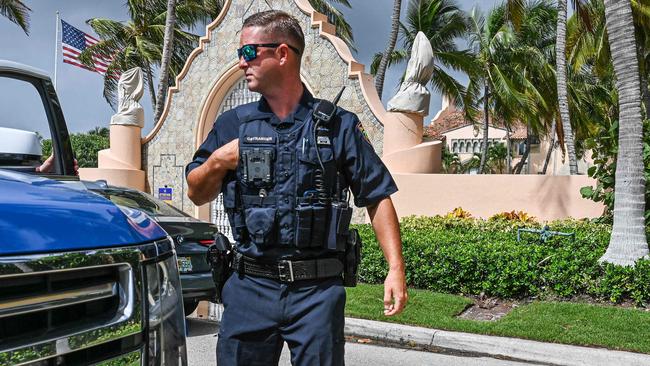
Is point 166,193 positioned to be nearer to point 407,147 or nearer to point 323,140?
point 407,147

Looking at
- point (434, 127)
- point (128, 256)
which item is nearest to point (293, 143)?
point (128, 256)

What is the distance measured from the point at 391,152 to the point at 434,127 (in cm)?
3222

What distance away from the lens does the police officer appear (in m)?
2.60

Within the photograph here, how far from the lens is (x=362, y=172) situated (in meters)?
2.75

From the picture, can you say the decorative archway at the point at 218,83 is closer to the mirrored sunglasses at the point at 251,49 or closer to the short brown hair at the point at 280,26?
the short brown hair at the point at 280,26

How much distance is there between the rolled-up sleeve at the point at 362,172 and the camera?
108 inches

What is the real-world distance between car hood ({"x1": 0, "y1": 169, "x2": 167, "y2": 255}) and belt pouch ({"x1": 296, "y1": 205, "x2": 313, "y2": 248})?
612mm

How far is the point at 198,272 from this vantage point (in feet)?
20.4

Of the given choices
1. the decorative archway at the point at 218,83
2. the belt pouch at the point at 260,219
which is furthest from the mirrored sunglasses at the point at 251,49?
the decorative archway at the point at 218,83

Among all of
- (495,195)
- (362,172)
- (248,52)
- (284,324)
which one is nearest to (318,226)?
(362,172)

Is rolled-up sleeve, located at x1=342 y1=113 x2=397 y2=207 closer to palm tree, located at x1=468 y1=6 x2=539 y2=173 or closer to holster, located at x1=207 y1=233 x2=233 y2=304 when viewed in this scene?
holster, located at x1=207 y1=233 x2=233 y2=304

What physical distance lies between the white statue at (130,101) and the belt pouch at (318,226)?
46.5ft

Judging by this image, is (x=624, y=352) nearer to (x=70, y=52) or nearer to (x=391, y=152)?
(x=391, y=152)

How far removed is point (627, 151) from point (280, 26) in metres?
6.27
